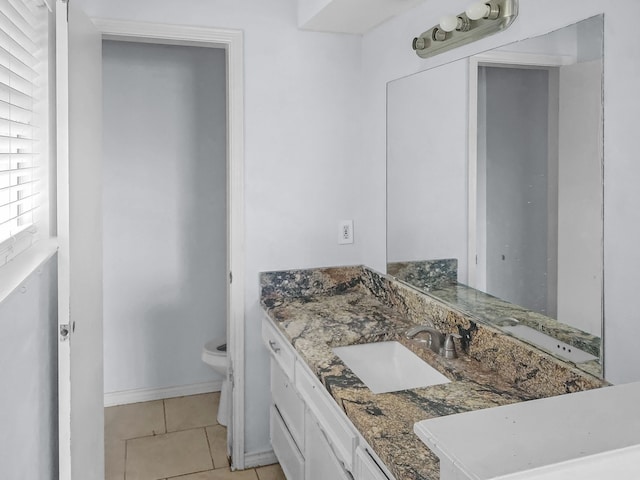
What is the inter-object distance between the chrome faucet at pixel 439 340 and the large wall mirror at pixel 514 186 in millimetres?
127

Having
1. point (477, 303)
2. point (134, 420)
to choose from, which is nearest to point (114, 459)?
point (134, 420)

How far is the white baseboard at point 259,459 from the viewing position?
2.61m

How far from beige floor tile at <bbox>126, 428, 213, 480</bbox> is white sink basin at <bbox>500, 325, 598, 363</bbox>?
5.66ft

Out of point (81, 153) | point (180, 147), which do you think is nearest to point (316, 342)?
point (81, 153)

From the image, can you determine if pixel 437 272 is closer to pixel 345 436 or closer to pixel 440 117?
pixel 440 117

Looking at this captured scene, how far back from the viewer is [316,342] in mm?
1919

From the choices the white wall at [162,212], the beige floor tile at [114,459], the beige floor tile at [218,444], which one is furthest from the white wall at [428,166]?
the beige floor tile at [114,459]

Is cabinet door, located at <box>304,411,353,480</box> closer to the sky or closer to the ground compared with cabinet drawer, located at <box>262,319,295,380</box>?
closer to the ground

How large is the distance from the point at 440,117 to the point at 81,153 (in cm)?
128

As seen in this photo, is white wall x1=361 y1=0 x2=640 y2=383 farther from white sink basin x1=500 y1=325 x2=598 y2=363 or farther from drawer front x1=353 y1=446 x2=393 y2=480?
drawer front x1=353 y1=446 x2=393 y2=480

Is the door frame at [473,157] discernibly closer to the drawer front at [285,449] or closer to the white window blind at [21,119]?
the drawer front at [285,449]

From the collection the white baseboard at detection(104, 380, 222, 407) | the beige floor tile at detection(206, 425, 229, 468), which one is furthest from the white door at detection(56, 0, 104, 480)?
the white baseboard at detection(104, 380, 222, 407)

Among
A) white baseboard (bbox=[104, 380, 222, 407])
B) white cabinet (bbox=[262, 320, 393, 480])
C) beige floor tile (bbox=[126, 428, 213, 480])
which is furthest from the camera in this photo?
white baseboard (bbox=[104, 380, 222, 407])

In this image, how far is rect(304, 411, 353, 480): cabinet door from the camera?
1617 mm
